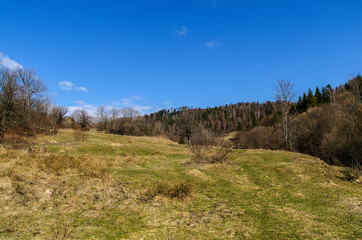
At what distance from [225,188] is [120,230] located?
419 cm

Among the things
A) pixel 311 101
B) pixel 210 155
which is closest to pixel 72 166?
pixel 210 155

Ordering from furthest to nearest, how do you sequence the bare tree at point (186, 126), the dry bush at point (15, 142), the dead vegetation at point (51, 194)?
the bare tree at point (186, 126), the dry bush at point (15, 142), the dead vegetation at point (51, 194)

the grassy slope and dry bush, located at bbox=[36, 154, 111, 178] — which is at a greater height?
dry bush, located at bbox=[36, 154, 111, 178]

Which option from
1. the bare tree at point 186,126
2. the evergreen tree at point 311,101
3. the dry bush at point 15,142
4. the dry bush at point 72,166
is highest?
the evergreen tree at point 311,101

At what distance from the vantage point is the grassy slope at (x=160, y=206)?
3748 mm

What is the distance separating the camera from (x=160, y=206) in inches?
199

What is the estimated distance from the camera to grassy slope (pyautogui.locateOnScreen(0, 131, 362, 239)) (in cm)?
375

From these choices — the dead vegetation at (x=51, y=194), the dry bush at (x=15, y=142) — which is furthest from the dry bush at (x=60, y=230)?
the dry bush at (x=15, y=142)

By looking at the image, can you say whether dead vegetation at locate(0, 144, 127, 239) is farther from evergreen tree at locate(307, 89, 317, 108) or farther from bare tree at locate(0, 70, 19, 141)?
evergreen tree at locate(307, 89, 317, 108)

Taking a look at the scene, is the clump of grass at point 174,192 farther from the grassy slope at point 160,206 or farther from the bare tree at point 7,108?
the bare tree at point 7,108

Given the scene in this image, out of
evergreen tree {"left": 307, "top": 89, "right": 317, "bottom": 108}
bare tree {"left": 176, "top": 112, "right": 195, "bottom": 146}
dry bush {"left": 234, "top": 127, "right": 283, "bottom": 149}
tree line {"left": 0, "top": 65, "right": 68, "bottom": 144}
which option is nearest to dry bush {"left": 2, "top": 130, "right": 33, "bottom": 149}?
tree line {"left": 0, "top": 65, "right": 68, "bottom": 144}

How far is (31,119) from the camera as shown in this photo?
2445 centimetres

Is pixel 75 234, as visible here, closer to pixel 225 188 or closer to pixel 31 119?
pixel 225 188

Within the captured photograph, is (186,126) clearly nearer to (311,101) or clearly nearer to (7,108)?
(7,108)
